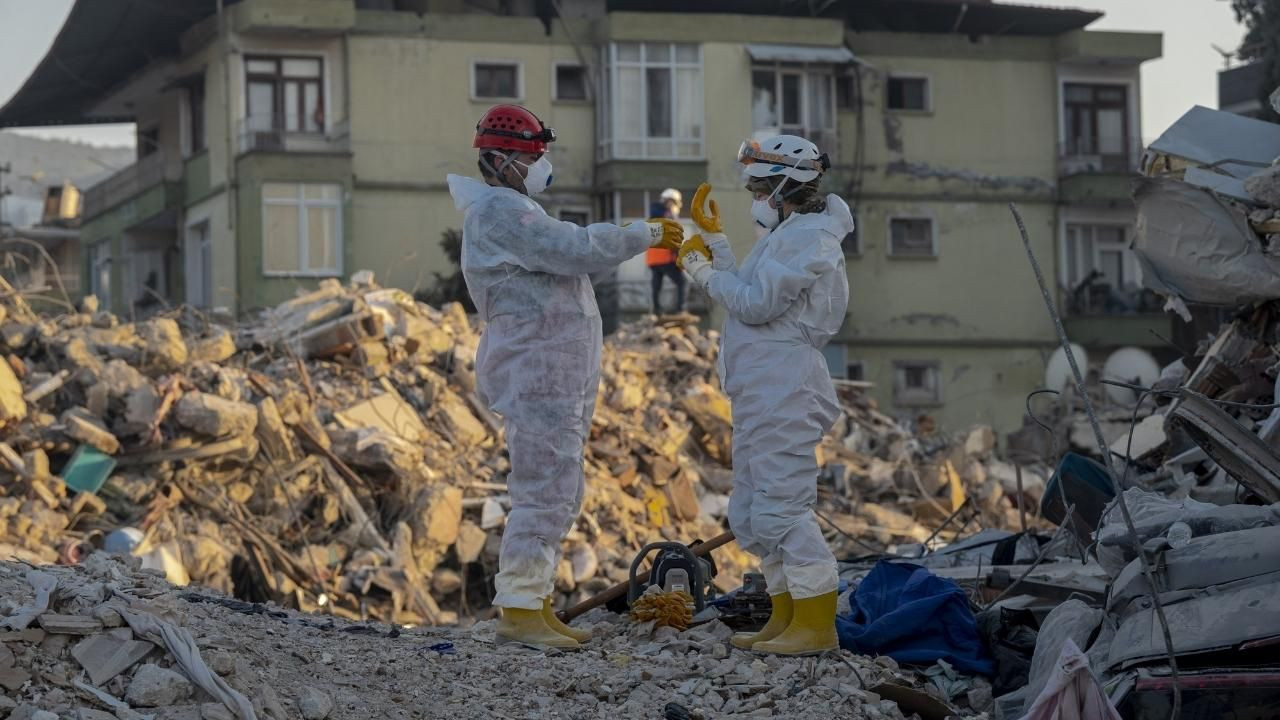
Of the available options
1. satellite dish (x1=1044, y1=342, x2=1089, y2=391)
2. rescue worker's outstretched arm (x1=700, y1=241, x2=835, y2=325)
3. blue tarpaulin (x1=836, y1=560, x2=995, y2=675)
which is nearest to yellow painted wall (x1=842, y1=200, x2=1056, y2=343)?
satellite dish (x1=1044, y1=342, x2=1089, y2=391)

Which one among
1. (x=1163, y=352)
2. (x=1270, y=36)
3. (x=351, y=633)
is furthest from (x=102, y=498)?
(x=1163, y=352)

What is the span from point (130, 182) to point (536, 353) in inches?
1151

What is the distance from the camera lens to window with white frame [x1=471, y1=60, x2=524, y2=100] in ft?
98.6

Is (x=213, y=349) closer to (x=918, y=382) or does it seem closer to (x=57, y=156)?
(x=918, y=382)

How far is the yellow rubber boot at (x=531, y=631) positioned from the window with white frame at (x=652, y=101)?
2349 cm

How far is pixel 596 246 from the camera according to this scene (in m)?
7.20

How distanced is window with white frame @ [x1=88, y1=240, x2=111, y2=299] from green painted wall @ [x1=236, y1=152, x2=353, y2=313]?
747 centimetres

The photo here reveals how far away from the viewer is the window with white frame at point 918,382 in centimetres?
3206

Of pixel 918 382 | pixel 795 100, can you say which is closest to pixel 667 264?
pixel 795 100

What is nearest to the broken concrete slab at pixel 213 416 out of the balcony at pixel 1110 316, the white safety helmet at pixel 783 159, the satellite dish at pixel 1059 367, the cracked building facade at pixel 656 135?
the white safety helmet at pixel 783 159

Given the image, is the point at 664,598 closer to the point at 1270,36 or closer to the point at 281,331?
the point at 281,331

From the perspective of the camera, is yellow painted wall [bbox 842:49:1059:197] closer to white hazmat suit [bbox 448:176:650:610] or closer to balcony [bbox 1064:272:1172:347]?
balcony [bbox 1064:272:1172:347]

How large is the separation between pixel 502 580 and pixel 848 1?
27.1m

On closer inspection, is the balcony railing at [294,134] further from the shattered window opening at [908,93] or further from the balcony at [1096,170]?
the balcony at [1096,170]
